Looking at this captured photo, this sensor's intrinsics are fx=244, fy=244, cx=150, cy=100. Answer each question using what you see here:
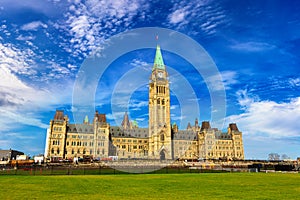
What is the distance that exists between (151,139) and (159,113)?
48.0 feet

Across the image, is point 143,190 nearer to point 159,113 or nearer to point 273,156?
point 159,113

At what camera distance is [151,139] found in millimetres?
128375

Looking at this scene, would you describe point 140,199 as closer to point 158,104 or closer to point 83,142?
point 83,142

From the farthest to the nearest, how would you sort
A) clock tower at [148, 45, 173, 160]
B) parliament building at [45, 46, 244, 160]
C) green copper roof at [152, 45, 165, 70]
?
green copper roof at [152, 45, 165, 70]
clock tower at [148, 45, 173, 160]
parliament building at [45, 46, 244, 160]

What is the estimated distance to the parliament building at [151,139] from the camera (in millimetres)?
112875

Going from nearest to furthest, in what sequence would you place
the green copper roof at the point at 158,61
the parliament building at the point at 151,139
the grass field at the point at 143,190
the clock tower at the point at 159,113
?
the grass field at the point at 143,190, the parliament building at the point at 151,139, the clock tower at the point at 159,113, the green copper roof at the point at 158,61

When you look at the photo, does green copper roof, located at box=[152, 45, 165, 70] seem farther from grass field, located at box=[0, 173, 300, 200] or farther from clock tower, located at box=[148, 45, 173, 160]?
grass field, located at box=[0, 173, 300, 200]

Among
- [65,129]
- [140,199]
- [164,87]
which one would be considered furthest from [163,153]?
[140,199]

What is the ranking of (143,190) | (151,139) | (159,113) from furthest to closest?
1. (159,113)
2. (151,139)
3. (143,190)

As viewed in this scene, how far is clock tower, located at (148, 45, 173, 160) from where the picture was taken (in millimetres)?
121812

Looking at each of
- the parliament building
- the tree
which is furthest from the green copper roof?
the tree

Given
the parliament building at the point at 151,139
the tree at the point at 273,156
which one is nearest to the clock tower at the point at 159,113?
the parliament building at the point at 151,139

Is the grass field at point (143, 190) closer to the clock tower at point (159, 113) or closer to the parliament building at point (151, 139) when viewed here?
the parliament building at point (151, 139)

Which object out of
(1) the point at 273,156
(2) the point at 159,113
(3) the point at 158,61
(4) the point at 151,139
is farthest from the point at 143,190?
(1) the point at 273,156
